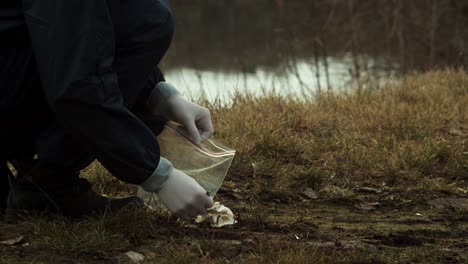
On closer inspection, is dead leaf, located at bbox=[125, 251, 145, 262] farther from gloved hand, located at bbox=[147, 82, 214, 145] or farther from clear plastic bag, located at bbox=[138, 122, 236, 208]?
gloved hand, located at bbox=[147, 82, 214, 145]

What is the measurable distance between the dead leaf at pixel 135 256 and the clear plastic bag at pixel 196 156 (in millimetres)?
315

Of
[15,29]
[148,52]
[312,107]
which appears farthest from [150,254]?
[312,107]

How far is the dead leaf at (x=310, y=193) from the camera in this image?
125 inches

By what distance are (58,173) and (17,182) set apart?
0.59 feet

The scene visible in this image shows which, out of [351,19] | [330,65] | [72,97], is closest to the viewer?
[72,97]

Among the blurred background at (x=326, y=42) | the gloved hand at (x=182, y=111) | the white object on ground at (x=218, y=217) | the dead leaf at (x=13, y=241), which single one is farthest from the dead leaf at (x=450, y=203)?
the blurred background at (x=326, y=42)

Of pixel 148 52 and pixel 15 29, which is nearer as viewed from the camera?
pixel 15 29

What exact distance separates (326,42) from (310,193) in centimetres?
999

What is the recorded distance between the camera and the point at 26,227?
2473 millimetres

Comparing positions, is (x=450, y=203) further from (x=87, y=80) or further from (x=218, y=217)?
(x=87, y=80)

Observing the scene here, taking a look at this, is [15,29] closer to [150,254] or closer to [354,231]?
[150,254]

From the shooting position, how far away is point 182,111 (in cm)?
252

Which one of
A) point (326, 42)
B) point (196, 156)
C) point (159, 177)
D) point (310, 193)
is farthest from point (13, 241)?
point (326, 42)

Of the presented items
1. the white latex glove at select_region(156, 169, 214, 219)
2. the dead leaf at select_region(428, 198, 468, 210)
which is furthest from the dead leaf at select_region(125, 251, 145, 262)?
the dead leaf at select_region(428, 198, 468, 210)
